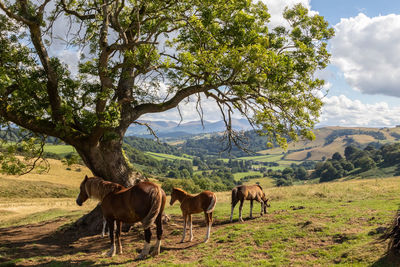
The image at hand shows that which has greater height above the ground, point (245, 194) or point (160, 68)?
point (160, 68)

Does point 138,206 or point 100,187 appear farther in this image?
point 100,187

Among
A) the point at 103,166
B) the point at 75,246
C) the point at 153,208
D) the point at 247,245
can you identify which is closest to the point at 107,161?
the point at 103,166

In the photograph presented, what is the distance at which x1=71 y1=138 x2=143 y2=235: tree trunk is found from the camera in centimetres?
1292

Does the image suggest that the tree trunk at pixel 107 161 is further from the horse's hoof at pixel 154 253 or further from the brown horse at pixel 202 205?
the horse's hoof at pixel 154 253

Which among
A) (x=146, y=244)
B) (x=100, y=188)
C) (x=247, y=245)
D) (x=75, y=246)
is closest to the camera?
(x=146, y=244)

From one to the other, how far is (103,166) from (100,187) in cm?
309

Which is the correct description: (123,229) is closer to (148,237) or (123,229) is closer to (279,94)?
(148,237)

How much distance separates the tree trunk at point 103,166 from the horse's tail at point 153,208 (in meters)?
5.03

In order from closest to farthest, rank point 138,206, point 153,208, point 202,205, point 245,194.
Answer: point 153,208
point 138,206
point 202,205
point 245,194

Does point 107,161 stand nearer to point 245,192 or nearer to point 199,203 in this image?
point 199,203

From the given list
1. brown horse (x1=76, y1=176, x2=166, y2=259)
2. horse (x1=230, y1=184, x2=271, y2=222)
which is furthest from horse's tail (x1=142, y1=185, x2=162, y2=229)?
horse (x1=230, y1=184, x2=271, y2=222)

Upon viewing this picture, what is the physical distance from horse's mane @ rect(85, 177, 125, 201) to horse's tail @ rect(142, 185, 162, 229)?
179cm

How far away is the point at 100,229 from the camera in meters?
13.4

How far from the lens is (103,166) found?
520 inches
